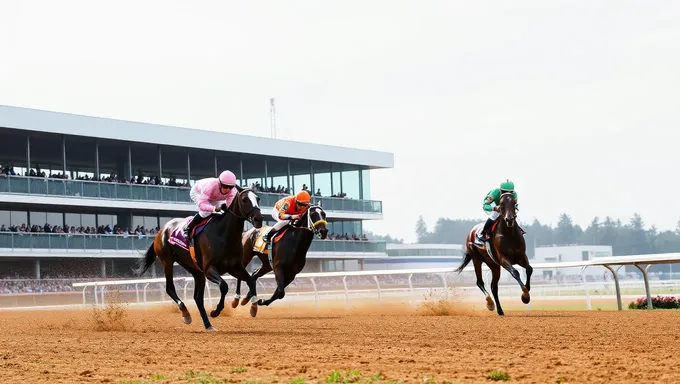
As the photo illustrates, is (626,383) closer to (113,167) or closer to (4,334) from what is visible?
(4,334)

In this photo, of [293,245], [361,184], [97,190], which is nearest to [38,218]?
[97,190]

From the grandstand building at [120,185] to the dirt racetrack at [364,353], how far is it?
82.6ft

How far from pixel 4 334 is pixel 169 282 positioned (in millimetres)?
2410

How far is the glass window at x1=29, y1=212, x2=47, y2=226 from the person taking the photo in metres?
40.0

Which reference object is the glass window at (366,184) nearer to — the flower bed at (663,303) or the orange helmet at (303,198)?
the flower bed at (663,303)

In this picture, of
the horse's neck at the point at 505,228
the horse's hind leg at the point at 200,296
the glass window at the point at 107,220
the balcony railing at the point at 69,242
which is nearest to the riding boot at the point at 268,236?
the horse's hind leg at the point at 200,296

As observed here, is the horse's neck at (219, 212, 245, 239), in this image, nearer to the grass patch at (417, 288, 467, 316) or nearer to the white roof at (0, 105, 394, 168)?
the grass patch at (417, 288, 467, 316)

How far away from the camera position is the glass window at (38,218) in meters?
40.0

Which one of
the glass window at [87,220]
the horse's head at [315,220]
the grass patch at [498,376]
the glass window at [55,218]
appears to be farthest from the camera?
the glass window at [87,220]

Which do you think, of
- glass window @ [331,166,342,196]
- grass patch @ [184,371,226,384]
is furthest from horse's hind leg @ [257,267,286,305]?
glass window @ [331,166,342,196]

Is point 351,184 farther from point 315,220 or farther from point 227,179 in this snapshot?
point 227,179

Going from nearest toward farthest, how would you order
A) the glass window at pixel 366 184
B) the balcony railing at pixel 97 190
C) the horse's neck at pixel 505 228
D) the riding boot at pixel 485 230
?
the horse's neck at pixel 505 228 < the riding boot at pixel 485 230 < the balcony railing at pixel 97 190 < the glass window at pixel 366 184

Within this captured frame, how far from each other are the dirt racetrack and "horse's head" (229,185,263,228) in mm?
1398

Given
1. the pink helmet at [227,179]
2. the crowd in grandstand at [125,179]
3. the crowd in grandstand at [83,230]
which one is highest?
the crowd in grandstand at [125,179]
